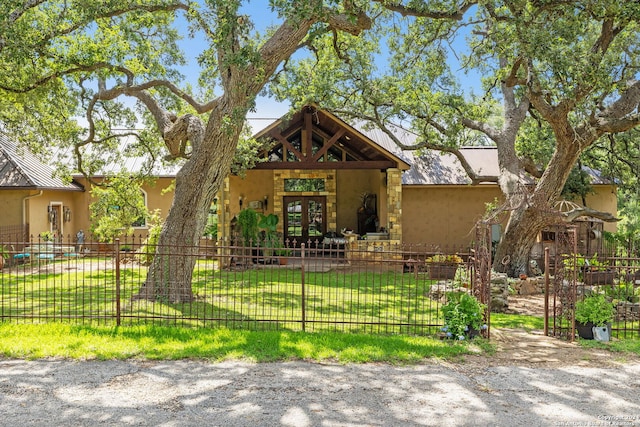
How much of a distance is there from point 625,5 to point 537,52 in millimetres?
1649

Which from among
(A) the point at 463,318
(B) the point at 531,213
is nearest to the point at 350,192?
(B) the point at 531,213

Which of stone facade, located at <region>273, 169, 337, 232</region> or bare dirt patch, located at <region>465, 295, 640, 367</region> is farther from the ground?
stone facade, located at <region>273, 169, 337, 232</region>

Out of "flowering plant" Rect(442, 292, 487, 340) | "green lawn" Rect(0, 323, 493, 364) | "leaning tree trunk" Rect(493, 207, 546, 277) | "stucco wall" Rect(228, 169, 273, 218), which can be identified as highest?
"stucco wall" Rect(228, 169, 273, 218)

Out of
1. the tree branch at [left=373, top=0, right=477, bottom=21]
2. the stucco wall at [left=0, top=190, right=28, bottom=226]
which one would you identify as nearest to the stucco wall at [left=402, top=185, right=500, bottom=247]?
the tree branch at [left=373, top=0, right=477, bottom=21]

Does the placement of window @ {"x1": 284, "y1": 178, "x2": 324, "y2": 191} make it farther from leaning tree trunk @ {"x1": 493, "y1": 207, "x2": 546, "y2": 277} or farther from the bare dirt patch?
the bare dirt patch

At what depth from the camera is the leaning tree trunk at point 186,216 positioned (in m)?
10.2

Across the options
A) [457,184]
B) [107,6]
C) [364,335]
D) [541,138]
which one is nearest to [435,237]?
[457,184]

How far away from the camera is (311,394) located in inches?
219

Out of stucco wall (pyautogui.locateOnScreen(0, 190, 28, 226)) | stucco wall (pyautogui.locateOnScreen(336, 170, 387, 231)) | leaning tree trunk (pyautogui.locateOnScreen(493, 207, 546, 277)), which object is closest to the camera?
leaning tree trunk (pyautogui.locateOnScreen(493, 207, 546, 277))

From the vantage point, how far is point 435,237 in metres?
19.1

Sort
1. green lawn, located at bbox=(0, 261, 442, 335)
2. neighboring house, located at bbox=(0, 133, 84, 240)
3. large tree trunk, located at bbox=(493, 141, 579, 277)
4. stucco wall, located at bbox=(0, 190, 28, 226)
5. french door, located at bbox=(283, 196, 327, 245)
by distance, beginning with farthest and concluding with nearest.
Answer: french door, located at bbox=(283, 196, 327, 245), stucco wall, located at bbox=(0, 190, 28, 226), neighboring house, located at bbox=(0, 133, 84, 240), large tree trunk, located at bbox=(493, 141, 579, 277), green lawn, located at bbox=(0, 261, 442, 335)

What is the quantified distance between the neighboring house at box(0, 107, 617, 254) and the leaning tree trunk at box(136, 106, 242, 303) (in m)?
5.69

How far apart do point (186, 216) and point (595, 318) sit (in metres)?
7.66

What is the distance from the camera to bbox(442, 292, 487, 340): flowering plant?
7773 mm
